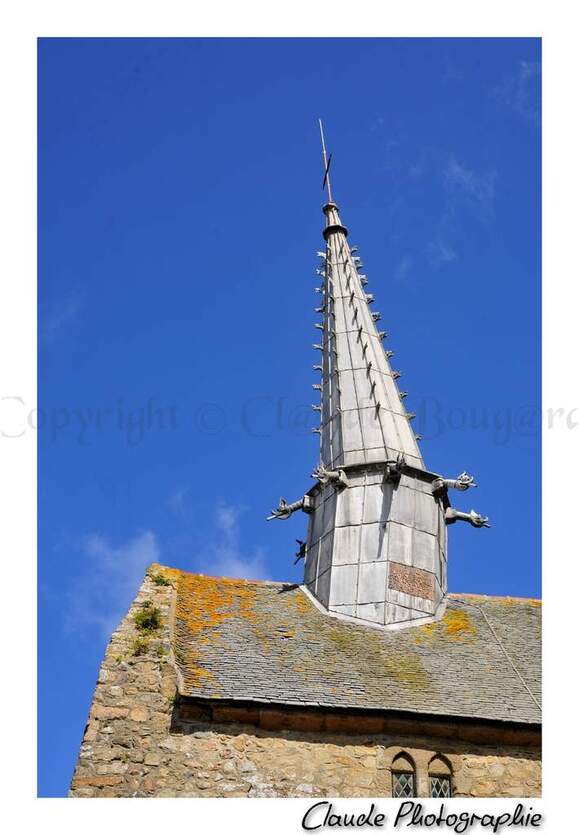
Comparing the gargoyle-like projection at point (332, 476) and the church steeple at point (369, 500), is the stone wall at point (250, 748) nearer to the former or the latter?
the church steeple at point (369, 500)

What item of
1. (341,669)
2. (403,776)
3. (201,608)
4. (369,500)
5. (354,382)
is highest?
(354,382)

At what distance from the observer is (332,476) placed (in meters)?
24.0

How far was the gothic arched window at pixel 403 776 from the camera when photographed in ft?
55.9

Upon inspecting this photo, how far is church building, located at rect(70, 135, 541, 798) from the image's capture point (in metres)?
16.9

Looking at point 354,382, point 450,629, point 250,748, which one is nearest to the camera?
point 250,748

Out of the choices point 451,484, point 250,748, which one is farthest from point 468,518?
point 250,748

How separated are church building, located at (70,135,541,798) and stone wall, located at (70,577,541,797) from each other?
0.07ft

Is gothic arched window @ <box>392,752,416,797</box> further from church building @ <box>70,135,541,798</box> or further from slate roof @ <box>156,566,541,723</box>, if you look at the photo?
slate roof @ <box>156,566,541,723</box>

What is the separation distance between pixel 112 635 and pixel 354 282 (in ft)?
43.2

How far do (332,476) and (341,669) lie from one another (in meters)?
5.83

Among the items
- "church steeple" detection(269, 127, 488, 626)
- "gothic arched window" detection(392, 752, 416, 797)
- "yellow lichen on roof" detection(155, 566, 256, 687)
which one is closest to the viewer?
"gothic arched window" detection(392, 752, 416, 797)

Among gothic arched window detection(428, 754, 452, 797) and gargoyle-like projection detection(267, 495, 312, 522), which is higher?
gargoyle-like projection detection(267, 495, 312, 522)

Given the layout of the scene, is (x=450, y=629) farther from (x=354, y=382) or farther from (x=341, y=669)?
(x=354, y=382)

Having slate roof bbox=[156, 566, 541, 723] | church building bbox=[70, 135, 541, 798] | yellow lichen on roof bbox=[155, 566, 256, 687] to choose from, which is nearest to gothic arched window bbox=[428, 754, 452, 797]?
church building bbox=[70, 135, 541, 798]
